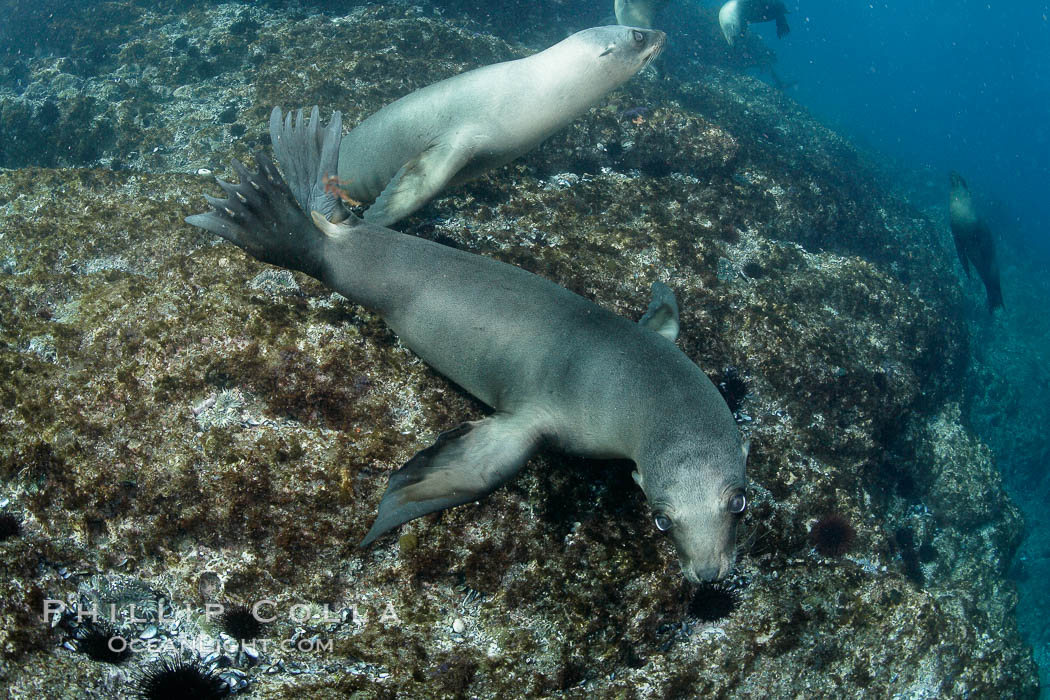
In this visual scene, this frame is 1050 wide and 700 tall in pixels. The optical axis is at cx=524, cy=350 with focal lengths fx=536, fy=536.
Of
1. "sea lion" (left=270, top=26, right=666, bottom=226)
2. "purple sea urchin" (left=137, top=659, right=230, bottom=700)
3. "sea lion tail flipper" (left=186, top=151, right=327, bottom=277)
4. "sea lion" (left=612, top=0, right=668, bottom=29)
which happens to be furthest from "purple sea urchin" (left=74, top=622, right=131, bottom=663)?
"sea lion" (left=612, top=0, right=668, bottom=29)

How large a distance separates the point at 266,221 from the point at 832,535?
4144 mm

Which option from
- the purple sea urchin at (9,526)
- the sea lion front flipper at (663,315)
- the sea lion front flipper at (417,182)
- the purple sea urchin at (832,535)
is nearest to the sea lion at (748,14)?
the sea lion front flipper at (417,182)

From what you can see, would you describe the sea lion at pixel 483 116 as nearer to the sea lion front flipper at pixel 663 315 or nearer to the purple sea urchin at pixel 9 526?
the sea lion front flipper at pixel 663 315

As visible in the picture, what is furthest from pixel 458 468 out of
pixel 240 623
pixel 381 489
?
pixel 240 623

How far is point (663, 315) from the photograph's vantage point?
367 cm

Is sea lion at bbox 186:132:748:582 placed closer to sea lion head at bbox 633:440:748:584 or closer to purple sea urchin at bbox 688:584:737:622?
sea lion head at bbox 633:440:748:584

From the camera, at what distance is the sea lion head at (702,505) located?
2.33 meters

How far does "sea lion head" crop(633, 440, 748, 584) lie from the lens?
2328 mm

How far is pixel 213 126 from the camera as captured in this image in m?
7.22

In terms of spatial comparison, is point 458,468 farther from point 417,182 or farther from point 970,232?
point 970,232

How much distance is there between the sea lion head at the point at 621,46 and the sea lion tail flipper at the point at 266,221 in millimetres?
3116

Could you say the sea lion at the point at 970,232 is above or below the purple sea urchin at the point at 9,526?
below

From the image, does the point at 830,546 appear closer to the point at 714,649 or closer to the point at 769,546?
the point at 769,546

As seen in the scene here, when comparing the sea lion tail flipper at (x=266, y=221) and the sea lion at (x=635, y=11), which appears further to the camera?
the sea lion at (x=635, y=11)
